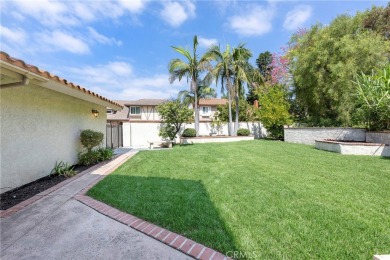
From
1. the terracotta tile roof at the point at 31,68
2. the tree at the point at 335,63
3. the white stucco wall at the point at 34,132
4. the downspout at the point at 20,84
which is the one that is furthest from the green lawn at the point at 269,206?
the tree at the point at 335,63

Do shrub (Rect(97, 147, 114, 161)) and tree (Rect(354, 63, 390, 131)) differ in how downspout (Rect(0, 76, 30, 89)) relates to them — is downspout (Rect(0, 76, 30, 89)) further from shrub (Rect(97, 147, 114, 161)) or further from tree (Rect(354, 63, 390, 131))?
tree (Rect(354, 63, 390, 131))

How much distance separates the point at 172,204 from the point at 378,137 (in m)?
9.89

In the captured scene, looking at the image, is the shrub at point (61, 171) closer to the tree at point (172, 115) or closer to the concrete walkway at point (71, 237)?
the concrete walkway at point (71, 237)

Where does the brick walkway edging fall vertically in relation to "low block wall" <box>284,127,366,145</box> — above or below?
below

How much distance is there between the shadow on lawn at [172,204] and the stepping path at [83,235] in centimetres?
14

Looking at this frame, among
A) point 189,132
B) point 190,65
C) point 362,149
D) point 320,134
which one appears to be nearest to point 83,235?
point 362,149

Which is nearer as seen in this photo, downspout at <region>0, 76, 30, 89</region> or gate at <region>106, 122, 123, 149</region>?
downspout at <region>0, 76, 30, 89</region>

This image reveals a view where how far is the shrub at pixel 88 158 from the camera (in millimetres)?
7262

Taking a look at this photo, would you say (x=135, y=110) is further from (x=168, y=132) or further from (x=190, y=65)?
(x=168, y=132)

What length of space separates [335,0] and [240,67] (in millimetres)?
7519

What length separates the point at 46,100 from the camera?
216 inches

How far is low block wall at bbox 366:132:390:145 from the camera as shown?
27.5ft

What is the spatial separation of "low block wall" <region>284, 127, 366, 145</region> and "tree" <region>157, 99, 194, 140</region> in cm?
702

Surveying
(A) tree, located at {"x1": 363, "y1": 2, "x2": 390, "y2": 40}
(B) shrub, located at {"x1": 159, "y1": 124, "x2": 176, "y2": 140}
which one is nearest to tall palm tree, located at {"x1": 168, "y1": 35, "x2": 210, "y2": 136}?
(B) shrub, located at {"x1": 159, "y1": 124, "x2": 176, "y2": 140}
